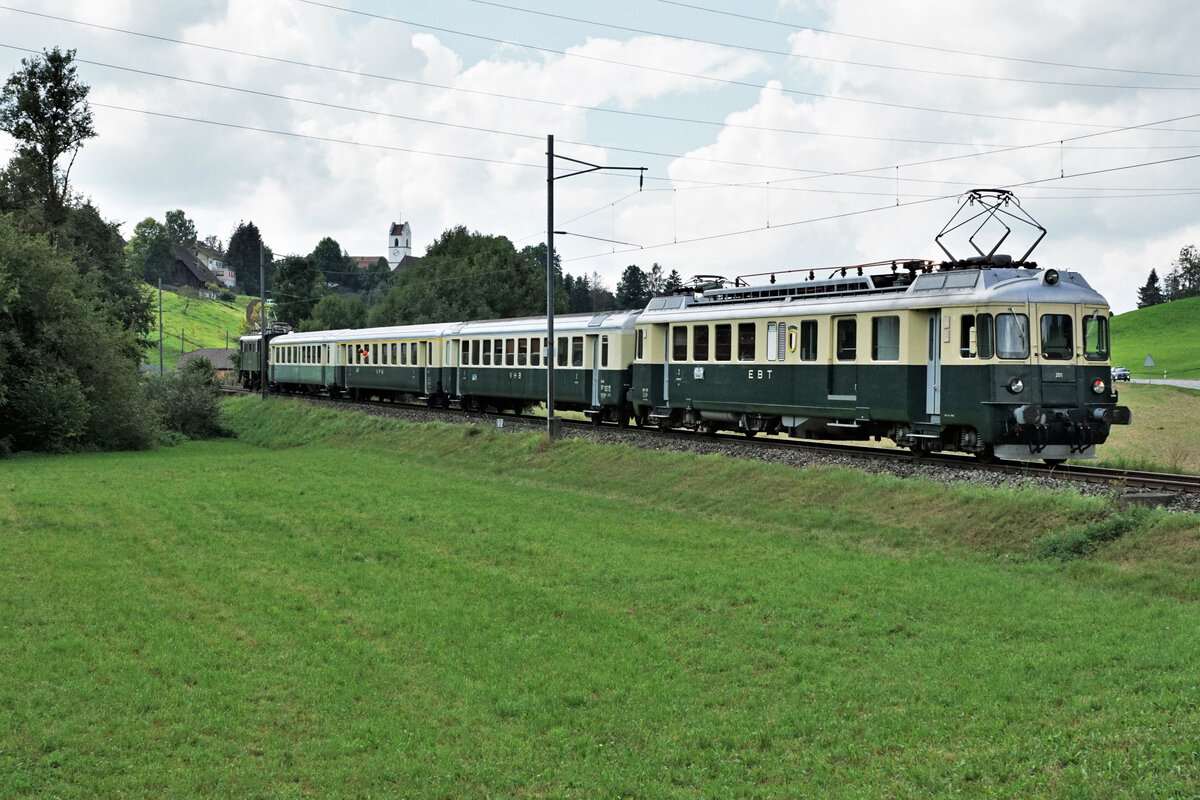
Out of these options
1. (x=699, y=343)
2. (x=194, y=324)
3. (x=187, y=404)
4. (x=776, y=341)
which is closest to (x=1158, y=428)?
(x=699, y=343)

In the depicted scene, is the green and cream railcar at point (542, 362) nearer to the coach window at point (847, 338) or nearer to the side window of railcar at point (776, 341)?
the side window of railcar at point (776, 341)

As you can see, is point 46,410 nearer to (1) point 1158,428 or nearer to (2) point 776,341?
(2) point 776,341

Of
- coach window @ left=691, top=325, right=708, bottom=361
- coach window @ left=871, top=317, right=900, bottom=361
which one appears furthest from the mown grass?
coach window @ left=691, top=325, right=708, bottom=361

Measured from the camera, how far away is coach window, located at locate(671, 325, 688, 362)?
27828mm

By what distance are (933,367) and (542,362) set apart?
1780 cm

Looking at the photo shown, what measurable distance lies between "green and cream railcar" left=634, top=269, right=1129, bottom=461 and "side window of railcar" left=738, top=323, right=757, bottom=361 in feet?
0.11

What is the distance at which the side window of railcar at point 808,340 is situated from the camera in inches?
913

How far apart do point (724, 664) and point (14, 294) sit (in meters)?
31.6

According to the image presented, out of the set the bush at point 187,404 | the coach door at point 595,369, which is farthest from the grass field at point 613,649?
the bush at point 187,404

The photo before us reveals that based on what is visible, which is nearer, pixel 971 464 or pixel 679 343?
pixel 971 464

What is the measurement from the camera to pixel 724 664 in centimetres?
1096

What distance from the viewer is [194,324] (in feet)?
485

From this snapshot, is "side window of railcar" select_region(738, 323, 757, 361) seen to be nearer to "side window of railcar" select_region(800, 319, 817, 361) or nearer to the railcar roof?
the railcar roof

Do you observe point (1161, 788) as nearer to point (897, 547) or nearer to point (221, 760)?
point (221, 760)
